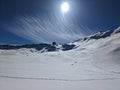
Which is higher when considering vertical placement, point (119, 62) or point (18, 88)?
point (119, 62)

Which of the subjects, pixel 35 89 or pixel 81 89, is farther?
pixel 81 89

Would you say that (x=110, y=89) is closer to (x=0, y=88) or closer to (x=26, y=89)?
(x=26, y=89)

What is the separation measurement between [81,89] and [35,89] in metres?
1.81

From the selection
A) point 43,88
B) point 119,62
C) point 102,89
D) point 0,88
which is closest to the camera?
point 0,88

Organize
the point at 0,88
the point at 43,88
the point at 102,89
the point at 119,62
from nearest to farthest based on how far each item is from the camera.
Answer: the point at 0,88 → the point at 43,88 → the point at 102,89 → the point at 119,62

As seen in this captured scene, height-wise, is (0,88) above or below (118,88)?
below

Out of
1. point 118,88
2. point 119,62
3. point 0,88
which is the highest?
point 119,62

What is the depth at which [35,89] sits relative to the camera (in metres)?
4.88

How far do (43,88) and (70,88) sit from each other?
1.07 meters

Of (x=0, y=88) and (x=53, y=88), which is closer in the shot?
(x=0, y=88)

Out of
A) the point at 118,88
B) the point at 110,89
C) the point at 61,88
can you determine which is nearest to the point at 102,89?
the point at 110,89

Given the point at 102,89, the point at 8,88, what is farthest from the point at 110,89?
the point at 8,88

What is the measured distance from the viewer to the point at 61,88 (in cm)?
523

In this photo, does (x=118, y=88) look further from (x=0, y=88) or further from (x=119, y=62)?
(x=119, y=62)
